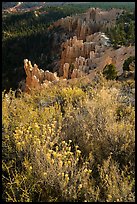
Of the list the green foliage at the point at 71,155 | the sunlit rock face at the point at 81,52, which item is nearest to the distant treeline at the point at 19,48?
the sunlit rock face at the point at 81,52

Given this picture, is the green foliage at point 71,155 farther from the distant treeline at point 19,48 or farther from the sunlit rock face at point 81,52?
the distant treeline at point 19,48

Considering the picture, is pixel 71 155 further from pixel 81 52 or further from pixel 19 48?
pixel 19 48

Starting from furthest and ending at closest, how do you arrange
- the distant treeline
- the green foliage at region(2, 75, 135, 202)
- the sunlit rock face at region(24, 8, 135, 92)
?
the distant treeline
the sunlit rock face at region(24, 8, 135, 92)
the green foliage at region(2, 75, 135, 202)

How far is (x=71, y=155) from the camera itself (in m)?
2.90

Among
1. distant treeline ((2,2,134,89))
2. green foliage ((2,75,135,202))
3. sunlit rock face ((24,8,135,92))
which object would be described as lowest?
distant treeline ((2,2,134,89))

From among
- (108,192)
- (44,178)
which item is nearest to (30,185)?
(44,178)

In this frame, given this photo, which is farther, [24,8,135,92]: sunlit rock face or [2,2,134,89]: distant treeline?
[2,2,134,89]: distant treeline

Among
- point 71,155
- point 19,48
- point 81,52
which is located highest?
point 71,155

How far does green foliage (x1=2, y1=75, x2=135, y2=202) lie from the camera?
2729 millimetres

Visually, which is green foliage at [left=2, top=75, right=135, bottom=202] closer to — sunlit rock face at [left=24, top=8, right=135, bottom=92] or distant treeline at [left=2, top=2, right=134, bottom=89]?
sunlit rock face at [left=24, top=8, right=135, bottom=92]

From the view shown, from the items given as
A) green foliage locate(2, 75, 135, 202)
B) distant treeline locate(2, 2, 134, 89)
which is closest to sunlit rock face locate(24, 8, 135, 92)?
distant treeline locate(2, 2, 134, 89)

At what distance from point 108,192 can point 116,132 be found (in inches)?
34.1

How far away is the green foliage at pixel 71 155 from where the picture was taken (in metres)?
2.73

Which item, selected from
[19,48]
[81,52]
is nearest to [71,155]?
[81,52]
